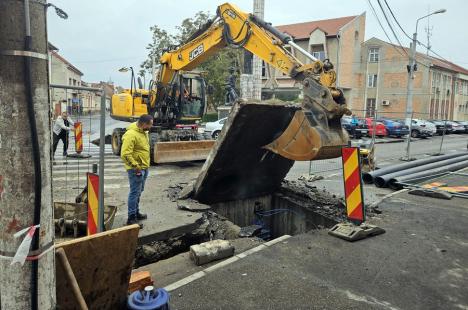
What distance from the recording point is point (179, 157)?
11.3m

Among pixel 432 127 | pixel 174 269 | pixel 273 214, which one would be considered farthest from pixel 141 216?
pixel 432 127

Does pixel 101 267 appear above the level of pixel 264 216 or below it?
above

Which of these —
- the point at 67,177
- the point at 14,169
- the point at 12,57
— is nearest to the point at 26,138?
the point at 14,169

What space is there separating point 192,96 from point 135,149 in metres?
7.32

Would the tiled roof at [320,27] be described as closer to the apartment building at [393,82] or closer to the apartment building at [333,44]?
the apartment building at [333,44]

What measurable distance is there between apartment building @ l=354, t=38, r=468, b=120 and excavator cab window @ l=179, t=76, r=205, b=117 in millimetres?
34179

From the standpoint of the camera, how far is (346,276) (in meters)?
4.14

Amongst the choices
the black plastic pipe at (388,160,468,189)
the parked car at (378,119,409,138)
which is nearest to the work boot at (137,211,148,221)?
the black plastic pipe at (388,160,468,189)

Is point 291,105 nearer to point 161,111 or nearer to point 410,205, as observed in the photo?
point 410,205

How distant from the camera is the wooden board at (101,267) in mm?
2457

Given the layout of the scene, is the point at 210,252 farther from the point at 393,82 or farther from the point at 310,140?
the point at 393,82

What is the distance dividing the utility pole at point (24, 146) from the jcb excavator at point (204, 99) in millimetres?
4178

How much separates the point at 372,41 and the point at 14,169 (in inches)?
1858

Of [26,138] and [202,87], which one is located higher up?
[202,87]
